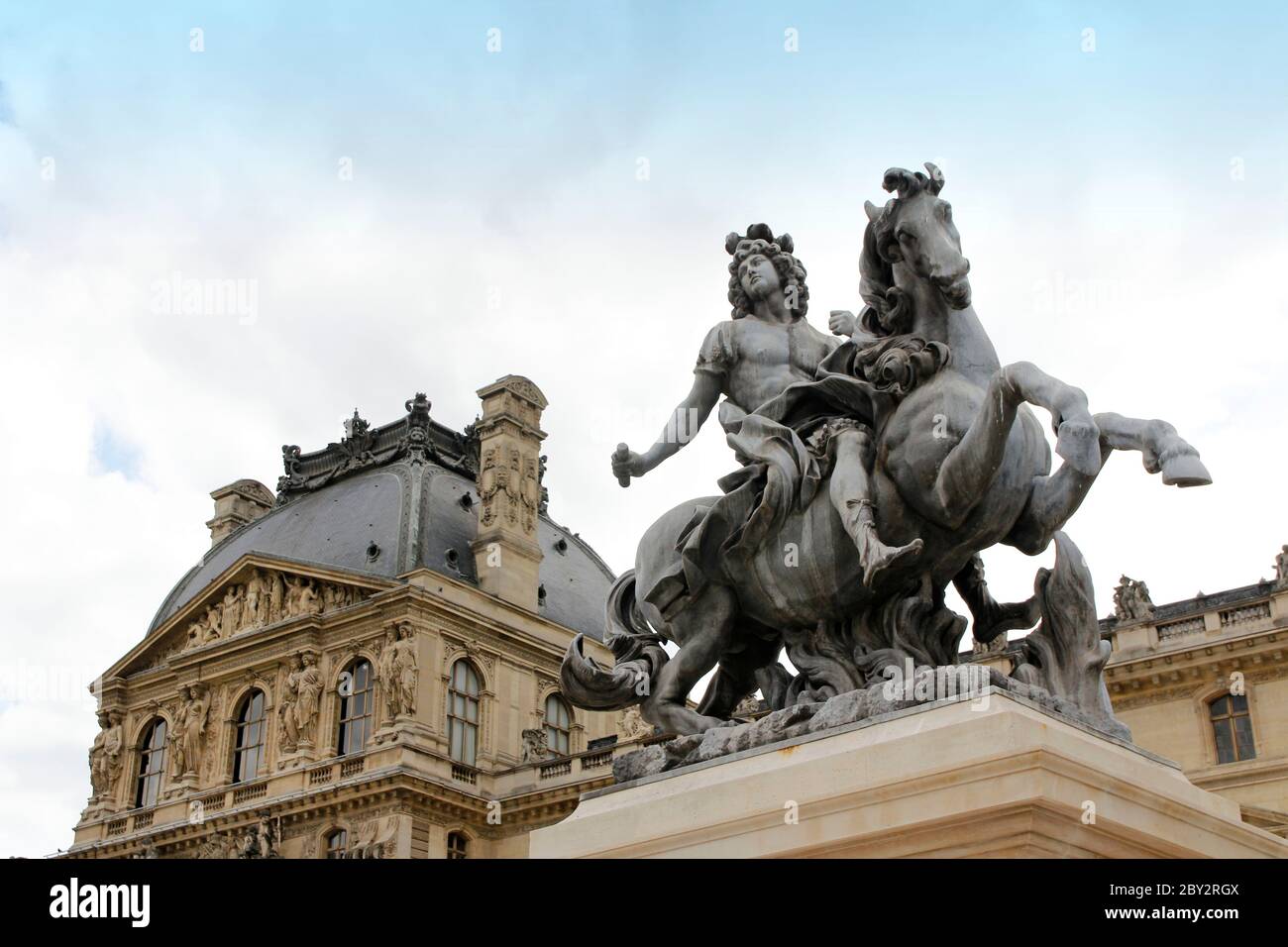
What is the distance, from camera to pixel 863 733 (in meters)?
4.24

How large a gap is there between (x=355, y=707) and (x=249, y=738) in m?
3.41

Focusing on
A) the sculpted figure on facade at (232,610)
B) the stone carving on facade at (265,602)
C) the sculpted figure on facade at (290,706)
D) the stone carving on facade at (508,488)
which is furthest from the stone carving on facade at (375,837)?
the stone carving on facade at (508,488)

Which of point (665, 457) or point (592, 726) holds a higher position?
point (592, 726)

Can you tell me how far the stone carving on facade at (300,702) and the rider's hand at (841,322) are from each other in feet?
104

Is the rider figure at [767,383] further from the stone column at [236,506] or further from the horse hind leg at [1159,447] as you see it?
the stone column at [236,506]

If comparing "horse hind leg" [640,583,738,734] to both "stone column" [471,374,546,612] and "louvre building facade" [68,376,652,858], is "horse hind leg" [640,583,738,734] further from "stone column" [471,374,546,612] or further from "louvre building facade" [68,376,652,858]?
"stone column" [471,374,546,612]

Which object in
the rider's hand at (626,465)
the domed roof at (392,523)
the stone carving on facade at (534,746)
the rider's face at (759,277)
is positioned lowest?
the rider's hand at (626,465)

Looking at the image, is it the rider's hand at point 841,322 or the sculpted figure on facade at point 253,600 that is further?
the sculpted figure on facade at point 253,600

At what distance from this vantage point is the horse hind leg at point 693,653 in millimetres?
5090

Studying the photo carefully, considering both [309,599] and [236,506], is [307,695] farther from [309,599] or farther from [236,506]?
[236,506]

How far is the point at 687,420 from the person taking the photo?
560 centimetres
